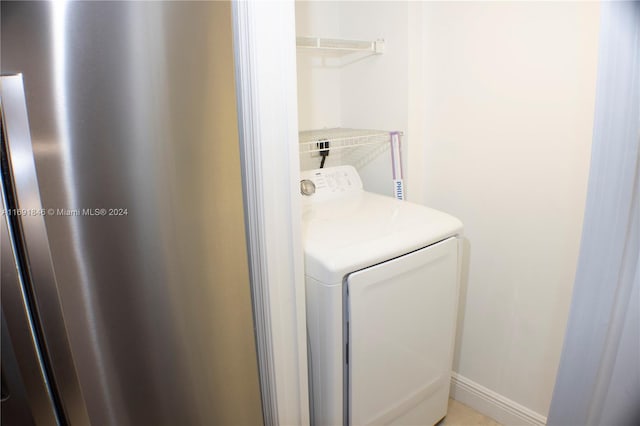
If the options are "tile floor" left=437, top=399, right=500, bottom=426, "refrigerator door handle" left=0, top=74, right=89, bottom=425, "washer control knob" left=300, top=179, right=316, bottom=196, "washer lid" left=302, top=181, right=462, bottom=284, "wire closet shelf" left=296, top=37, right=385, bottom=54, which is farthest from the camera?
"tile floor" left=437, top=399, right=500, bottom=426

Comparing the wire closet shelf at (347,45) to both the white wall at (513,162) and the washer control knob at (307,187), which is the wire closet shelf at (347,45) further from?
the washer control knob at (307,187)

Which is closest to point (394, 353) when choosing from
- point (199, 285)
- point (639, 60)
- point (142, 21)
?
point (199, 285)

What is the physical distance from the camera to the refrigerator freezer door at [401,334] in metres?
1.35

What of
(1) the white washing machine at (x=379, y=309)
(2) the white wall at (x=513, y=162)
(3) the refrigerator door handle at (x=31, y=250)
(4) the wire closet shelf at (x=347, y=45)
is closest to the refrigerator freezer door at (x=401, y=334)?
(1) the white washing machine at (x=379, y=309)

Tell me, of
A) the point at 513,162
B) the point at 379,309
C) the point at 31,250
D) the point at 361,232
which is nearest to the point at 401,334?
the point at 379,309

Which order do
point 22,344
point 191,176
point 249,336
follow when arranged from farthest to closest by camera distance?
point 249,336 < point 191,176 < point 22,344

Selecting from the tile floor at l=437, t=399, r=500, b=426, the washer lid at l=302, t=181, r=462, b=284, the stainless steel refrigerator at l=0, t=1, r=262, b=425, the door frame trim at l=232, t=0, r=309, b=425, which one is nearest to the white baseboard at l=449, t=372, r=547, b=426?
the tile floor at l=437, t=399, r=500, b=426

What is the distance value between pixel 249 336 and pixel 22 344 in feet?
1.74

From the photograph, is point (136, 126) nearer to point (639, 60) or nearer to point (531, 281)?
point (639, 60)

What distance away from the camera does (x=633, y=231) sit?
106 cm

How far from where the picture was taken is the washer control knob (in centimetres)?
178

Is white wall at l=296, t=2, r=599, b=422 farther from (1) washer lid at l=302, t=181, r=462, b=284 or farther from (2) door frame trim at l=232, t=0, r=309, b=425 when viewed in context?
(2) door frame trim at l=232, t=0, r=309, b=425

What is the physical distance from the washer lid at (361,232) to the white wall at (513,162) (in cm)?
32

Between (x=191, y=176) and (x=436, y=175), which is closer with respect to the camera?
(x=191, y=176)
